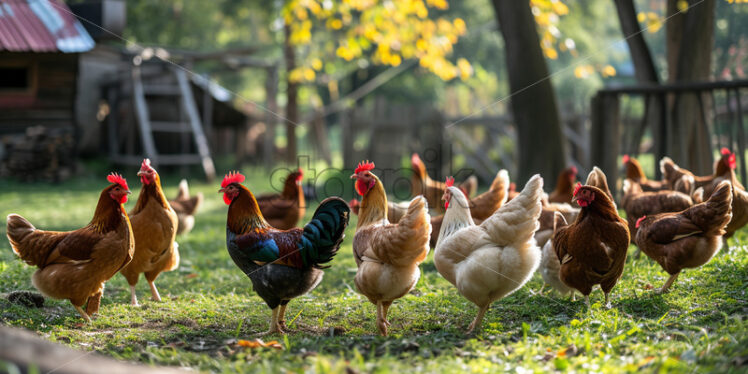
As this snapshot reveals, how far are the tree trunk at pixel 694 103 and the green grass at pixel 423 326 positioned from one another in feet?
8.07

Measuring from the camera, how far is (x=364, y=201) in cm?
495

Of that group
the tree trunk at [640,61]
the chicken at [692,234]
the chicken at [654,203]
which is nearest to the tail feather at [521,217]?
the chicken at [692,234]

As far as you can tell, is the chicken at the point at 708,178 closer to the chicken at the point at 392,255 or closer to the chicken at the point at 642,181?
the chicken at the point at 642,181

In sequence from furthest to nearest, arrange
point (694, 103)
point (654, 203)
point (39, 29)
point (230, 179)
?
1. point (39, 29)
2. point (694, 103)
3. point (654, 203)
4. point (230, 179)

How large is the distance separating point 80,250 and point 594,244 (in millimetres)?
3955

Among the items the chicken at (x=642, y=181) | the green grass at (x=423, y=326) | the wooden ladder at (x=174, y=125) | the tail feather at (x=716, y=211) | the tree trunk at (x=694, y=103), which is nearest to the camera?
the green grass at (x=423, y=326)

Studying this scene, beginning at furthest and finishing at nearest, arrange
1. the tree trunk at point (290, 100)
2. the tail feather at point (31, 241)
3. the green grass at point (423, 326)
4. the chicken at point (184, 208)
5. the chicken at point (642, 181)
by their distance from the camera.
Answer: the tree trunk at point (290, 100) < the chicken at point (184, 208) < the chicken at point (642, 181) < the tail feather at point (31, 241) < the green grass at point (423, 326)

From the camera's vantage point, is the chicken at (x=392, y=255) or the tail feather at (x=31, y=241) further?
the tail feather at (x=31, y=241)

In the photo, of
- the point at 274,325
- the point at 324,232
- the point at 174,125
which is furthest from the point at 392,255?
the point at 174,125

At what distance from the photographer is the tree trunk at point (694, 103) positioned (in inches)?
343

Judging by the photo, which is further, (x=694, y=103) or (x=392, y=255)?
(x=694, y=103)

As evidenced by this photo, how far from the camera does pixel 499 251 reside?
4219 mm

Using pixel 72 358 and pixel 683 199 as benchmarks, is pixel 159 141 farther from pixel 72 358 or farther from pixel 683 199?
pixel 72 358

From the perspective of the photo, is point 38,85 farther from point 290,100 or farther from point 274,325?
point 274,325
